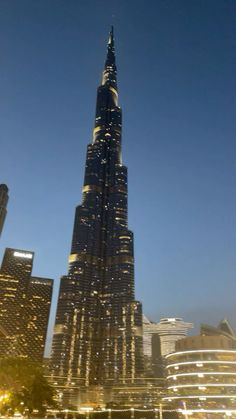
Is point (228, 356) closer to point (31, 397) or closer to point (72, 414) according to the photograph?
point (72, 414)

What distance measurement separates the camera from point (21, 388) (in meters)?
58.6

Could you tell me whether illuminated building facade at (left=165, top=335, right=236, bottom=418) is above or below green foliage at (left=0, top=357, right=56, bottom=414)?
above

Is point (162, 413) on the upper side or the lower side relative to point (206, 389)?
lower

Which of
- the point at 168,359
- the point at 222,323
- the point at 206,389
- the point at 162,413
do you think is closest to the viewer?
the point at 162,413

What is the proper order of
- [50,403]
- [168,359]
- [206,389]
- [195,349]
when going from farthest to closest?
[168,359]
[195,349]
[206,389]
[50,403]

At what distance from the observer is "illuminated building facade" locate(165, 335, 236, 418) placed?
128 metres

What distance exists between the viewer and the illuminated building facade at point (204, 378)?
12800 cm

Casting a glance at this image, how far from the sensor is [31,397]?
58031 mm

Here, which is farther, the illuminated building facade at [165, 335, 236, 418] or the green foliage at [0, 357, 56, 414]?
the illuminated building facade at [165, 335, 236, 418]

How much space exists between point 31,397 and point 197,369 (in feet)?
311

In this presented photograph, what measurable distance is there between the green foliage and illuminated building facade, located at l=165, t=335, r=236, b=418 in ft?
289

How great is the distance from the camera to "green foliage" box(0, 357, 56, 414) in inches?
2211

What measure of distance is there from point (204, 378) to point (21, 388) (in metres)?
94.0

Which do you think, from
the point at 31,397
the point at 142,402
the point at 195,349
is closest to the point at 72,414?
the point at 195,349
